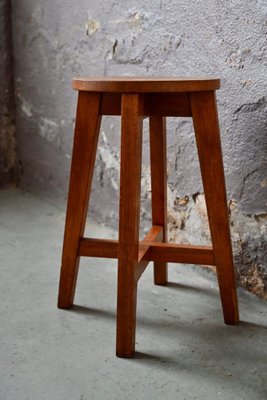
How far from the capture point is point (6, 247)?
246 cm

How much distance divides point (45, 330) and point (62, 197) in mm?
1300

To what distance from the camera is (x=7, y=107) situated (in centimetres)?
319

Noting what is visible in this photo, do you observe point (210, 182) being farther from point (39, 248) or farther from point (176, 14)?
point (39, 248)

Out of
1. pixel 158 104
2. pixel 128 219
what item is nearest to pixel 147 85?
pixel 158 104

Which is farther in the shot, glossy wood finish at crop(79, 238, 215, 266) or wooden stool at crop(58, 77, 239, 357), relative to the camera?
glossy wood finish at crop(79, 238, 215, 266)

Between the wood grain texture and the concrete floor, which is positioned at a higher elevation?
the wood grain texture

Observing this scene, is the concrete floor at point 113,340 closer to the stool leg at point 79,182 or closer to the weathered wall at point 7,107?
the stool leg at point 79,182

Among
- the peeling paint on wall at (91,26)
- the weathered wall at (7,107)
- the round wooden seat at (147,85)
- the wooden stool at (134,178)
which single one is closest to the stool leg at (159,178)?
the wooden stool at (134,178)

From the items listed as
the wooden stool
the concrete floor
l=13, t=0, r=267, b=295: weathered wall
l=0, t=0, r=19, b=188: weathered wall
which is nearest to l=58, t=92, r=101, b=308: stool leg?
the wooden stool

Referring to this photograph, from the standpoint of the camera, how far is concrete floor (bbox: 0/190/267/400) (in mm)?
1484

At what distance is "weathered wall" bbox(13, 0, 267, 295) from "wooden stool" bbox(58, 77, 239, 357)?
0.25m

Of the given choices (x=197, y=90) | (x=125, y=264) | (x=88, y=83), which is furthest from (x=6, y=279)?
(x=197, y=90)

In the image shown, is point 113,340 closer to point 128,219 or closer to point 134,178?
point 128,219

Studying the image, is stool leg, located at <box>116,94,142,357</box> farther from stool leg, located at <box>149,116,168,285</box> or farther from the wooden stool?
stool leg, located at <box>149,116,168,285</box>
